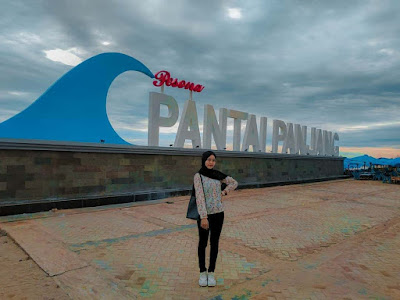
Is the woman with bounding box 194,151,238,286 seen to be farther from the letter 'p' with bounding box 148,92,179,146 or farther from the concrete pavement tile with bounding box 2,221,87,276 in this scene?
the letter 'p' with bounding box 148,92,179,146

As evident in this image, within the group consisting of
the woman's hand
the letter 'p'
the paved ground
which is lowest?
the paved ground

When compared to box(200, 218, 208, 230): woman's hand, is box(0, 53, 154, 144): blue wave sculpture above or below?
above

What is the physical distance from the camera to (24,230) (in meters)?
6.23

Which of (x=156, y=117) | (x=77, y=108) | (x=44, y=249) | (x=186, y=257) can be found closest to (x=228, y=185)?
(x=186, y=257)

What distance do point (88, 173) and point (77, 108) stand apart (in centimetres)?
328

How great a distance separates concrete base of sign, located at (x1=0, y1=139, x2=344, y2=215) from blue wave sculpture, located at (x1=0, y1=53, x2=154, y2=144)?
1493 mm

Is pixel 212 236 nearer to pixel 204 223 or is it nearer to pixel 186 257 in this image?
pixel 204 223

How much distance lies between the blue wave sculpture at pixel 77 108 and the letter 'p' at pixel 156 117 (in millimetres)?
1388

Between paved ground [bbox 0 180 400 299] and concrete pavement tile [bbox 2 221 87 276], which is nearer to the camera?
paved ground [bbox 0 180 400 299]

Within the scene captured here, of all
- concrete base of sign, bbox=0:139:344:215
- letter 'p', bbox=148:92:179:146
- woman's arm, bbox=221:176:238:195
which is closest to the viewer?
woman's arm, bbox=221:176:238:195

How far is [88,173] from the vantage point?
9375mm

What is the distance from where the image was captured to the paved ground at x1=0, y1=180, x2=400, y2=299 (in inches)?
143

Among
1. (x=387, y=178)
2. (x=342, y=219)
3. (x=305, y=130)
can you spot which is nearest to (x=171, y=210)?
(x=342, y=219)

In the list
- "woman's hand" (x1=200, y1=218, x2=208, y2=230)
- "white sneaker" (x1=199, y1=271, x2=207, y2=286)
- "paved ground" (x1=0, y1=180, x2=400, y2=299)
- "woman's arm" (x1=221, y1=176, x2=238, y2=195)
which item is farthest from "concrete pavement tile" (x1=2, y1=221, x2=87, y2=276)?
"woman's arm" (x1=221, y1=176, x2=238, y2=195)
